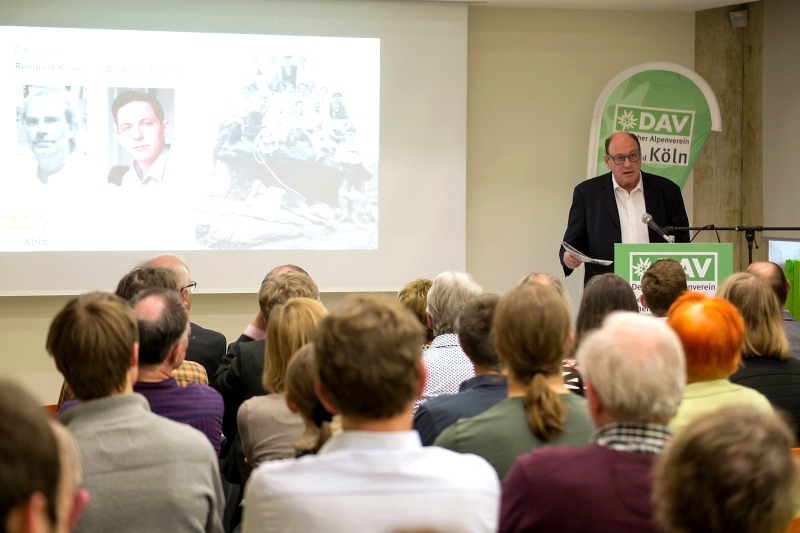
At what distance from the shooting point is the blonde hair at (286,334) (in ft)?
7.44

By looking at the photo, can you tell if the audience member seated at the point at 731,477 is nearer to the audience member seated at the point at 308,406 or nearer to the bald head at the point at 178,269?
the audience member seated at the point at 308,406

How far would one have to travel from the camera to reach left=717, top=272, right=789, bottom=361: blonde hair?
2.60 m

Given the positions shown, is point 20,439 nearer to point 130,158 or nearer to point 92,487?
point 92,487

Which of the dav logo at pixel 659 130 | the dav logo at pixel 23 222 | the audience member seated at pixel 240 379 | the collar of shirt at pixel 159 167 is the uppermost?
the dav logo at pixel 659 130

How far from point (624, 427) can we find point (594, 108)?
17.1ft

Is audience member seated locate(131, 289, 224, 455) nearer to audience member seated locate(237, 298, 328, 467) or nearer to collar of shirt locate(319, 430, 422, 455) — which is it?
audience member seated locate(237, 298, 328, 467)

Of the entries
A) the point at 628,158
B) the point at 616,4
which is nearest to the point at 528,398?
the point at 628,158

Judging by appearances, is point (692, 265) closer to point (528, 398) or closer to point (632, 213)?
point (632, 213)

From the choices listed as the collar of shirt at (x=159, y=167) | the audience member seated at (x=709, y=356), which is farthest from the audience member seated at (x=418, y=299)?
the collar of shirt at (x=159, y=167)

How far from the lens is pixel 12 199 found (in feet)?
17.7

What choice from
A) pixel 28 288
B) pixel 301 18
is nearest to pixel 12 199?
pixel 28 288

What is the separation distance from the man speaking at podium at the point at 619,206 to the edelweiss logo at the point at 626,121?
0.72 m

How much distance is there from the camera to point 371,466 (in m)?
1.25

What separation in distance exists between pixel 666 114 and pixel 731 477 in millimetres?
5640
